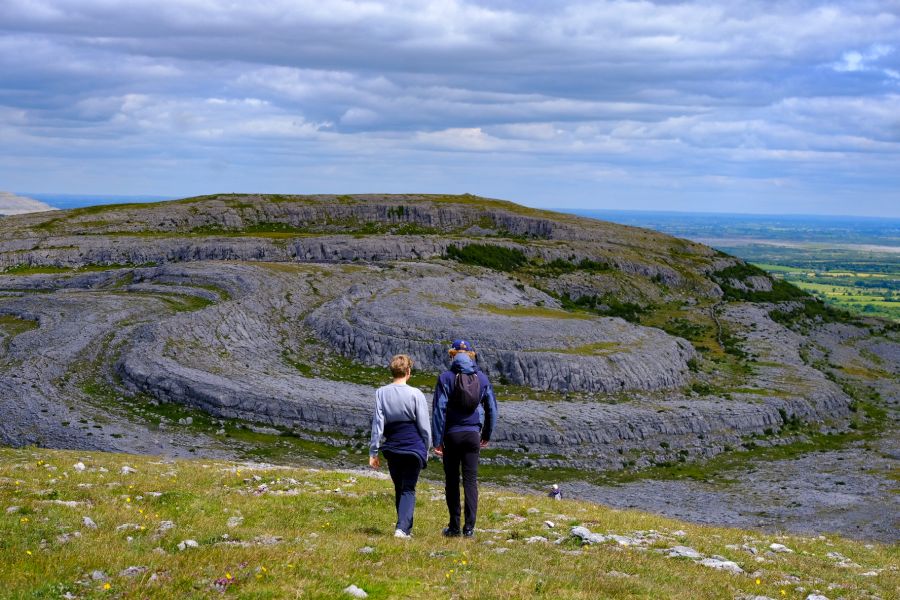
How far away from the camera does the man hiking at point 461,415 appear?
63.6 feet

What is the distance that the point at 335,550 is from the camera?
17203mm

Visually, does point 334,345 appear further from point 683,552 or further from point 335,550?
point 335,550

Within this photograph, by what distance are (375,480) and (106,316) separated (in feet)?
204

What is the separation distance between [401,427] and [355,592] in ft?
17.2

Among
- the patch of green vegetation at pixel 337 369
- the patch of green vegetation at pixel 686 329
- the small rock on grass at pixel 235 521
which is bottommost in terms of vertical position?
the patch of green vegetation at pixel 337 369

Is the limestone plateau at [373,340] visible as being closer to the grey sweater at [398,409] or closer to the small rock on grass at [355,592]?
the grey sweater at [398,409]

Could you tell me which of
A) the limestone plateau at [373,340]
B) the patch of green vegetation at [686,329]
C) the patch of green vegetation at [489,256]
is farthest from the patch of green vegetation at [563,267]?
the patch of green vegetation at [686,329]

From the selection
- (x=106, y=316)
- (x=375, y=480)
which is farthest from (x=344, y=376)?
(x=375, y=480)

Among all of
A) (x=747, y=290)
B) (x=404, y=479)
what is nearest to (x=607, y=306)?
(x=747, y=290)

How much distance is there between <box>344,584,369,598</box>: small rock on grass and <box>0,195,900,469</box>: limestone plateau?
45.2 m

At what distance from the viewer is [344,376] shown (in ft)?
256

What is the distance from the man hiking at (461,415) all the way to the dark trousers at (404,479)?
→ 2.24ft

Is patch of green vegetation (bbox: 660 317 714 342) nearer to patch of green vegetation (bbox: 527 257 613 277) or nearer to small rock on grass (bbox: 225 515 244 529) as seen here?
patch of green vegetation (bbox: 527 257 613 277)

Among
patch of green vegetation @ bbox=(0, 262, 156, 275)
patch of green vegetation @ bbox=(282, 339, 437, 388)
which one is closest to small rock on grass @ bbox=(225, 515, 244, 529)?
patch of green vegetation @ bbox=(282, 339, 437, 388)
